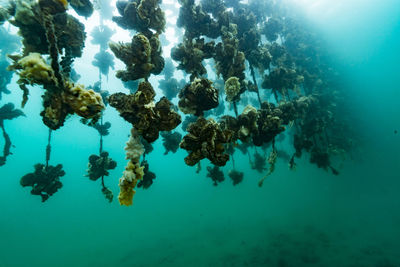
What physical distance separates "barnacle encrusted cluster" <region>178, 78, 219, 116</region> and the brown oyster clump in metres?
0.64

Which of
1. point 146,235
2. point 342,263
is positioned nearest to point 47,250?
point 146,235

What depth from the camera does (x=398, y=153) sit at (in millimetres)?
37375

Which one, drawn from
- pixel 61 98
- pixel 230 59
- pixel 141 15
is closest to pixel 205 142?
pixel 61 98

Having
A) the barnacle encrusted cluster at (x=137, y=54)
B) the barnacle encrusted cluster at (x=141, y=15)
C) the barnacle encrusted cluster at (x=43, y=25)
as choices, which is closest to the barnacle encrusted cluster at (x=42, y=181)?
the barnacle encrusted cluster at (x=43, y=25)

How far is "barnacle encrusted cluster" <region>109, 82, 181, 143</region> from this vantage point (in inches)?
137

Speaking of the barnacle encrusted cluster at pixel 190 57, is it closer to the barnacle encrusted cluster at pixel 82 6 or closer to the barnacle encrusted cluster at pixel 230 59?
the barnacle encrusted cluster at pixel 230 59

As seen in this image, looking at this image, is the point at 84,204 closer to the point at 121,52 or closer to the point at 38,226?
the point at 38,226

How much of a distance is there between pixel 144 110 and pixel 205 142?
1.35m

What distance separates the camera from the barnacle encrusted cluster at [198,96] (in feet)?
14.2

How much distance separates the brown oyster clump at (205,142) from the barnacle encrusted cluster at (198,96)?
64cm

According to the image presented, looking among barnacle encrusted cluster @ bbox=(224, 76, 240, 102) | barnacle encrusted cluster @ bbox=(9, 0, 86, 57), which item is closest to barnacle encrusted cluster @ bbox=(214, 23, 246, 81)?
barnacle encrusted cluster @ bbox=(224, 76, 240, 102)

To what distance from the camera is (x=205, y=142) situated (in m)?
3.95

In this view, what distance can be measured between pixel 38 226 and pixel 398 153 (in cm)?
12407

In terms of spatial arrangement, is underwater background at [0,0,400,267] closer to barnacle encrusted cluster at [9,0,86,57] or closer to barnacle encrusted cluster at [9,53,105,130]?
barnacle encrusted cluster at [9,0,86,57]
